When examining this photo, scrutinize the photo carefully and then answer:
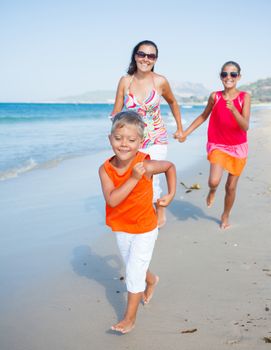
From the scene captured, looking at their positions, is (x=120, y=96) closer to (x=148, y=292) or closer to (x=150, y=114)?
(x=150, y=114)

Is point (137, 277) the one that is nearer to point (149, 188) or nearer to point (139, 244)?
point (139, 244)

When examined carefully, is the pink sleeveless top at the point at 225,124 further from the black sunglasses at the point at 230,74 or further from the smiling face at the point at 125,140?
the smiling face at the point at 125,140

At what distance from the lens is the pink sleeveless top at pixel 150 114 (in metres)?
4.50

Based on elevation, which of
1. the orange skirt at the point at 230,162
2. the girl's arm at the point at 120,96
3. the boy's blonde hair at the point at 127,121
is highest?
the boy's blonde hair at the point at 127,121

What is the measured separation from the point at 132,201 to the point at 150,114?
6.42ft

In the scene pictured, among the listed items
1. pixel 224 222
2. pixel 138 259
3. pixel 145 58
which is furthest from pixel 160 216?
pixel 138 259

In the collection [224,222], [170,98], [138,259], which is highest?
[170,98]

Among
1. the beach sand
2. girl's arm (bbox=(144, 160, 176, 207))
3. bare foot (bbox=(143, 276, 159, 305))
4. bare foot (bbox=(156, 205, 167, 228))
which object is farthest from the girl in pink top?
girl's arm (bbox=(144, 160, 176, 207))

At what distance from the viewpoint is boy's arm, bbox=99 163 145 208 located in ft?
8.41

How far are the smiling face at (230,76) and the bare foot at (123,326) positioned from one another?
10.1ft

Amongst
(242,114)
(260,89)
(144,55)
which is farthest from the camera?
(260,89)

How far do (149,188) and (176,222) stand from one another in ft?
7.98

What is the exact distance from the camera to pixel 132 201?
282cm

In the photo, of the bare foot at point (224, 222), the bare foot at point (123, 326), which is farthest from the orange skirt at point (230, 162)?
the bare foot at point (123, 326)
